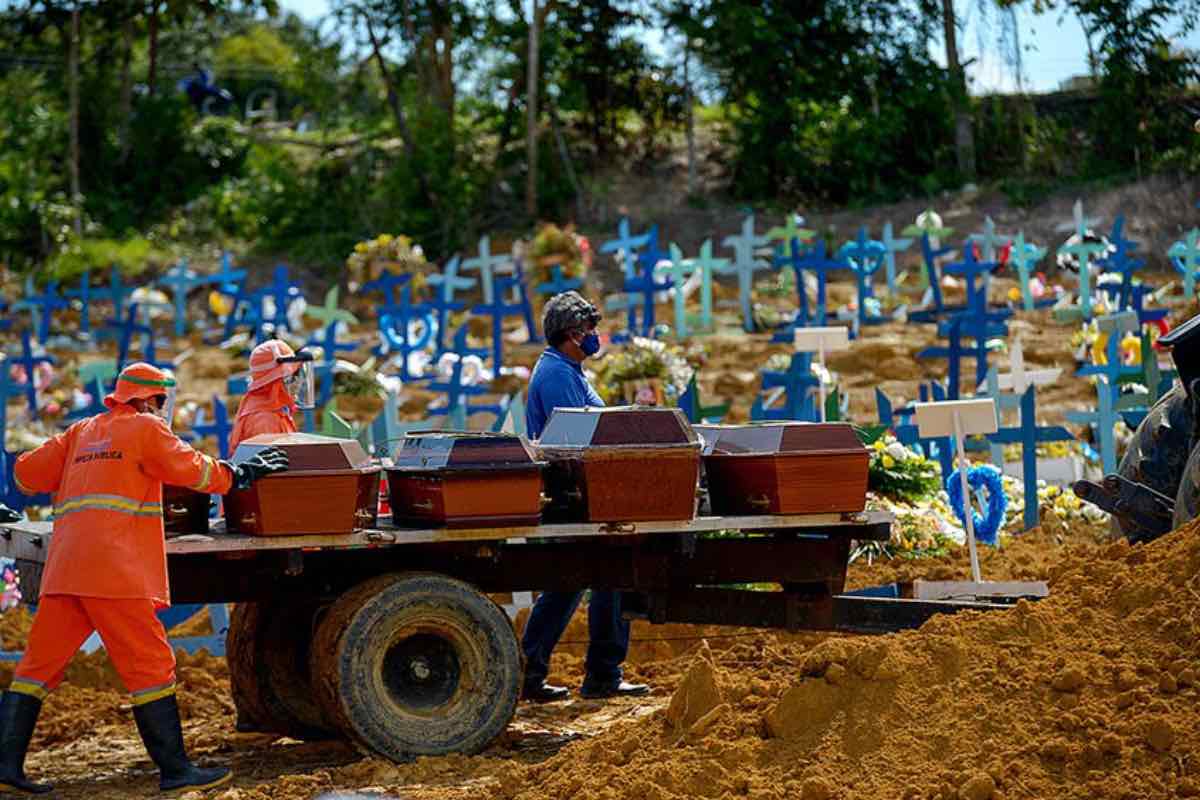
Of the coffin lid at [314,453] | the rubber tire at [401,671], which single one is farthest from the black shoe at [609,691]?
the coffin lid at [314,453]

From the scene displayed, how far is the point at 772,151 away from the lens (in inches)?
1144

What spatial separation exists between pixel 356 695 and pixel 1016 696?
2.61 meters

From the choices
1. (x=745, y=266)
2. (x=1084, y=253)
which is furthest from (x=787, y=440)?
(x=1084, y=253)

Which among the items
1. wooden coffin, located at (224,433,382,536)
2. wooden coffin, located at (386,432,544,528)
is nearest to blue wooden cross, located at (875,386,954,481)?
wooden coffin, located at (386,432,544,528)

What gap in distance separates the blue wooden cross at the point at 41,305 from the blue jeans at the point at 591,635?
1503 cm

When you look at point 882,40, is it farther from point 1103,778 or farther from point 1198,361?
point 1103,778

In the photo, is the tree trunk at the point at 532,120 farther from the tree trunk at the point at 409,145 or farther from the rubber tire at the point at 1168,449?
the rubber tire at the point at 1168,449

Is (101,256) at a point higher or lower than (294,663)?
higher

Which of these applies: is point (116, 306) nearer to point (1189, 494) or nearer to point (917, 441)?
point (917, 441)

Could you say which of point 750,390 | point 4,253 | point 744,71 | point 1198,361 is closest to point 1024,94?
point 744,71

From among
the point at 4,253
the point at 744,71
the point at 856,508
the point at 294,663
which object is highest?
the point at 744,71

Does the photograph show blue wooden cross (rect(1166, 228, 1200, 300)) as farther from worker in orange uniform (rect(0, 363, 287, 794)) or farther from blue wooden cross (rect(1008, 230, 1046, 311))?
worker in orange uniform (rect(0, 363, 287, 794))

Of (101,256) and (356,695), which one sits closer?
(356,695)

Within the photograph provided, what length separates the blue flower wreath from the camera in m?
11.3
